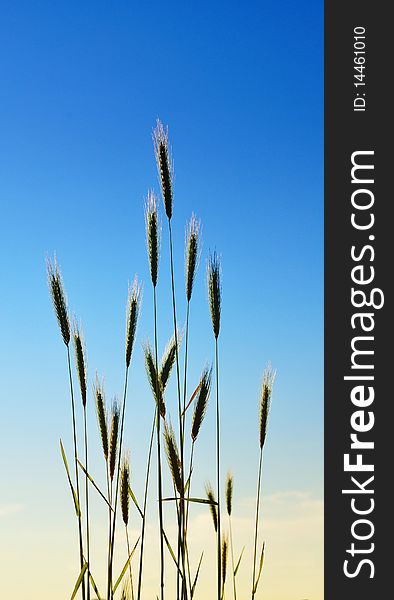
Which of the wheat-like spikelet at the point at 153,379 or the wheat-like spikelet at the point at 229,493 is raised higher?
the wheat-like spikelet at the point at 153,379

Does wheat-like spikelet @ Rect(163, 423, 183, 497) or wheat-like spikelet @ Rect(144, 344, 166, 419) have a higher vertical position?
wheat-like spikelet @ Rect(144, 344, 166, 419)

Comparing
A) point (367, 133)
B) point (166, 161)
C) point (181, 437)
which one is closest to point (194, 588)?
point (181, 437)

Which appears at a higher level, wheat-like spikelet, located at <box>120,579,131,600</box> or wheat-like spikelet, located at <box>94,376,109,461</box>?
wheat-like spikelet, located at <box>94,376,109,461</box>

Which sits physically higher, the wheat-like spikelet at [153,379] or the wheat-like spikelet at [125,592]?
the wheat-like spikelet at [153,379]

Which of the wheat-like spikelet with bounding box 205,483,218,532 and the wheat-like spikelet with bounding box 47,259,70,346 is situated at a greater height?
the wheat-like spikelet with bounding box 47,259,70,346

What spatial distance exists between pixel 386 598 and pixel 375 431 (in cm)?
53

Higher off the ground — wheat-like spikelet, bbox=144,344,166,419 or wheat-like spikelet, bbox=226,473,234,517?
wheat-like spikelet, bbox=144,344,166,419

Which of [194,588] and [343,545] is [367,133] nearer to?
[343,545]

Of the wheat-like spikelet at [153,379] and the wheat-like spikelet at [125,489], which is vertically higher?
the wheat-like spikelet at [153,379]

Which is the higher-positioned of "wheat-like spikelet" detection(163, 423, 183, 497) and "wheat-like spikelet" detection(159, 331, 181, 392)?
"wheat-like spikelet" detection(159, 331, 181, 392)

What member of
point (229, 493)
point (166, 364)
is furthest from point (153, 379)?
point (229, 493)

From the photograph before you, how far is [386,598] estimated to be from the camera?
9.41ft

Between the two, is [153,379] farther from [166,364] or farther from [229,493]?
[229,493]

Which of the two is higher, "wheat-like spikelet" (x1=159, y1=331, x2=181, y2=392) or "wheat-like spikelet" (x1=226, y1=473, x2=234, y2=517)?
"wheat-like spikelet" (x1=159, y1=331, x2=181, y2=392)
